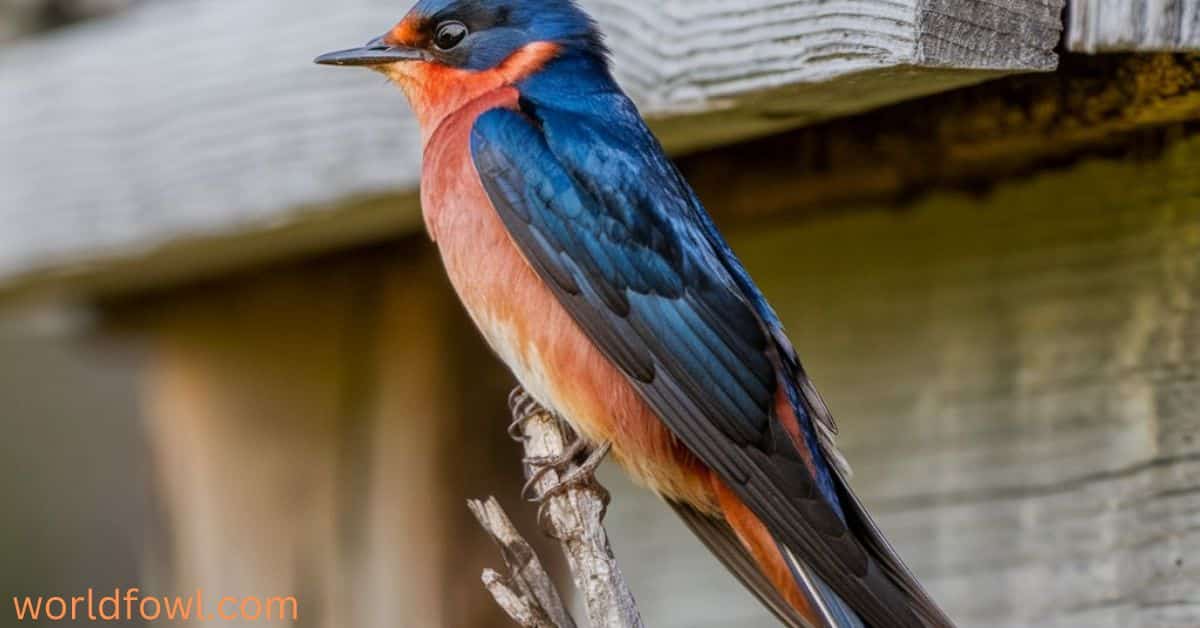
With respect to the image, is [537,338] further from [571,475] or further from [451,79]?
[451,79]

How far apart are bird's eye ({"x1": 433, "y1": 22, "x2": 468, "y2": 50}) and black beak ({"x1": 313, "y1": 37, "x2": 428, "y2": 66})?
50 millimetres

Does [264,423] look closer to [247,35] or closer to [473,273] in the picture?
[247,35]

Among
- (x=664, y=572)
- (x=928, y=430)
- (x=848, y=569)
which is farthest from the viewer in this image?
(x=664, y=572)

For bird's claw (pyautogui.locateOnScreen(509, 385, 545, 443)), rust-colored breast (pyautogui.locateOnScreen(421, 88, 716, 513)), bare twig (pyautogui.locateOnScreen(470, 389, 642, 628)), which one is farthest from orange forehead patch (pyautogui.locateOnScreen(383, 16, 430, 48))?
bare twig (pyautogui.locateOnScreen(470, 389, 642, 628))

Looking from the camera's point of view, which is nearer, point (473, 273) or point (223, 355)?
point (473, 273)

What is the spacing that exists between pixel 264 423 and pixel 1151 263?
195 cm

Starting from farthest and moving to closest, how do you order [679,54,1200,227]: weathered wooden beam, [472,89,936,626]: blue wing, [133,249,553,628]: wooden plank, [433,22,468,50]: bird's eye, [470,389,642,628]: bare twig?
[133,249,553,628]: wooden plank, [433,22,468,50]: bird's eye, [679,54,1200,227]: weathered wooden beam, [472,89,936,626]: blue wing, [470,389,642,628]: bare twig

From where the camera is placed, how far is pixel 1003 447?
2.69 metres

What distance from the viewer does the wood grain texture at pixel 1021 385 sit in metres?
2.49

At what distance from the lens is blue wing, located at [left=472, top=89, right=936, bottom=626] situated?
2.24 meters

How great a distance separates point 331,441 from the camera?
362cm

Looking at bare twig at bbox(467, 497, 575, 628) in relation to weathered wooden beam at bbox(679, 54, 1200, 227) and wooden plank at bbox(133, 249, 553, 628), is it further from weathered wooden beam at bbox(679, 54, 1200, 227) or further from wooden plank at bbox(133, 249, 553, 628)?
wooden plank at bbox(133, 249, 553, 628)

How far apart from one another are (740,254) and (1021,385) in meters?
0.64

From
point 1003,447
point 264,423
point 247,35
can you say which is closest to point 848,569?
point 1003,447
